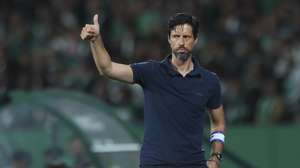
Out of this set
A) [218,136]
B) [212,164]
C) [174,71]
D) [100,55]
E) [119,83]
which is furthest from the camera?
[119,83]

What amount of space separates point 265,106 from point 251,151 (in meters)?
0.78

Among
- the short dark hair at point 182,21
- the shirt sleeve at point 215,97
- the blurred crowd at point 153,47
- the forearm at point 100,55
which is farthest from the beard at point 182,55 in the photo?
the blurred crowd at point 153,47

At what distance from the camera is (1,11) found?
61.6 feet

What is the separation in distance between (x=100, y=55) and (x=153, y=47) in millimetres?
9440

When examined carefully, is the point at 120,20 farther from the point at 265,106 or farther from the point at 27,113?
the point at 27,113

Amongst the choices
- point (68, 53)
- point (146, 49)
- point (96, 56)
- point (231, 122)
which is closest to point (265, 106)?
point (231, 122)

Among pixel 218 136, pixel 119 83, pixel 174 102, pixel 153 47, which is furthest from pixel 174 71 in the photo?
pixel 153 47

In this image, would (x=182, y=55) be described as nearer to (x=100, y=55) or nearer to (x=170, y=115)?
(x=170, y=115)

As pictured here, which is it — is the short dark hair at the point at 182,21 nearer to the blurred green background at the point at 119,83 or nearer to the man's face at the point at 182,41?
the man's face at the point at 182,41

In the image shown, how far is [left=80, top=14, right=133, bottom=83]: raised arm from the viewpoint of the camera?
6770 millimetres

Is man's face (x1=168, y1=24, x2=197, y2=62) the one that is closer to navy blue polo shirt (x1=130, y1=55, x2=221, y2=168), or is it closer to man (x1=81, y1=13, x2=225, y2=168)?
man (x1=81, y1=13, x2=225, y2=168)

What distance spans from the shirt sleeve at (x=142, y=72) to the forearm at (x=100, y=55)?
0.80ft

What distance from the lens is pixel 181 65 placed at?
23.7 feet

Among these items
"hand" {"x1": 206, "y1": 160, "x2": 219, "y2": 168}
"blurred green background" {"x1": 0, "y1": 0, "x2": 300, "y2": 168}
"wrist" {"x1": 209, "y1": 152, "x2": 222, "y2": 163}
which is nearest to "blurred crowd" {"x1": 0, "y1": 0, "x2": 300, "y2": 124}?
"blurred green background" {"x1": 0, "y1": 0, "x2": 300, "y2": 168}
